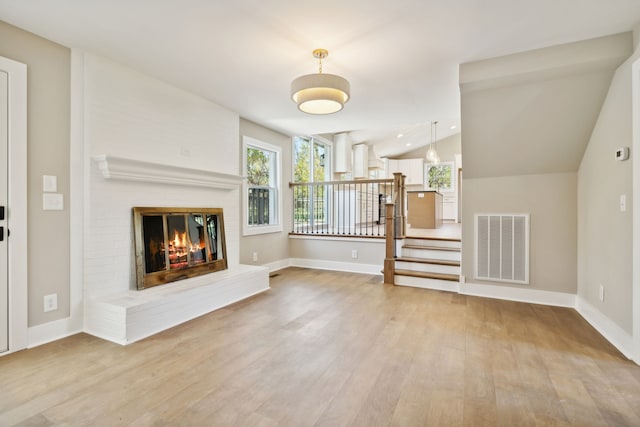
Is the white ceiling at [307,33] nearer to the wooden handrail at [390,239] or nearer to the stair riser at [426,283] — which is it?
the wooden handrail at [390,239]

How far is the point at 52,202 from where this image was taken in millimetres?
2639

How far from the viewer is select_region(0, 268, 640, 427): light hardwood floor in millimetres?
1682

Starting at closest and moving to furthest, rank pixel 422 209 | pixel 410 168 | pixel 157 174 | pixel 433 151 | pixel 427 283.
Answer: pixel 157 174 → pixel 427 283 → pixel 422 209 → pixel 433 151 → pixel 410 168

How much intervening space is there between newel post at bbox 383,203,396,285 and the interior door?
3.99 meters

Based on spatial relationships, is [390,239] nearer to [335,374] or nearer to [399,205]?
[399,205]

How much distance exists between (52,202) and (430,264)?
14.2ft

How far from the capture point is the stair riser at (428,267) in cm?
437

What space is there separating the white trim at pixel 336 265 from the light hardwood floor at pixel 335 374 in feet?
6.46

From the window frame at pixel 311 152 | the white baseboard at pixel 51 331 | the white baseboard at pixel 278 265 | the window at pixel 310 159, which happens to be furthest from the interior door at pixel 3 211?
the window at pixel 310 159

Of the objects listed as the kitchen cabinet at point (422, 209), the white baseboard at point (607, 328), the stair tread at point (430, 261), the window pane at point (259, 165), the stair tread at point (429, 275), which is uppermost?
the window pane at point (259, 165)

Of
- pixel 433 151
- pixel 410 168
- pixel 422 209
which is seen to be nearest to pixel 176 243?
pixel 422 209

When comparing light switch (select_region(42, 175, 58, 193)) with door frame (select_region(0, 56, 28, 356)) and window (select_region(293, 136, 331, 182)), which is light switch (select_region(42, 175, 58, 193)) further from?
window (select_region(293, 136, 331, 182))

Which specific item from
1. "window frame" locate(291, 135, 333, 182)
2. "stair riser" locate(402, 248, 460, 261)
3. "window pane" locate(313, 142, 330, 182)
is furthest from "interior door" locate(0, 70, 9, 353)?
"window pane" locate(313, 142, 330, 182)

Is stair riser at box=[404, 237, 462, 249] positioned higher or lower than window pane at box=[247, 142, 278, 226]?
lower
